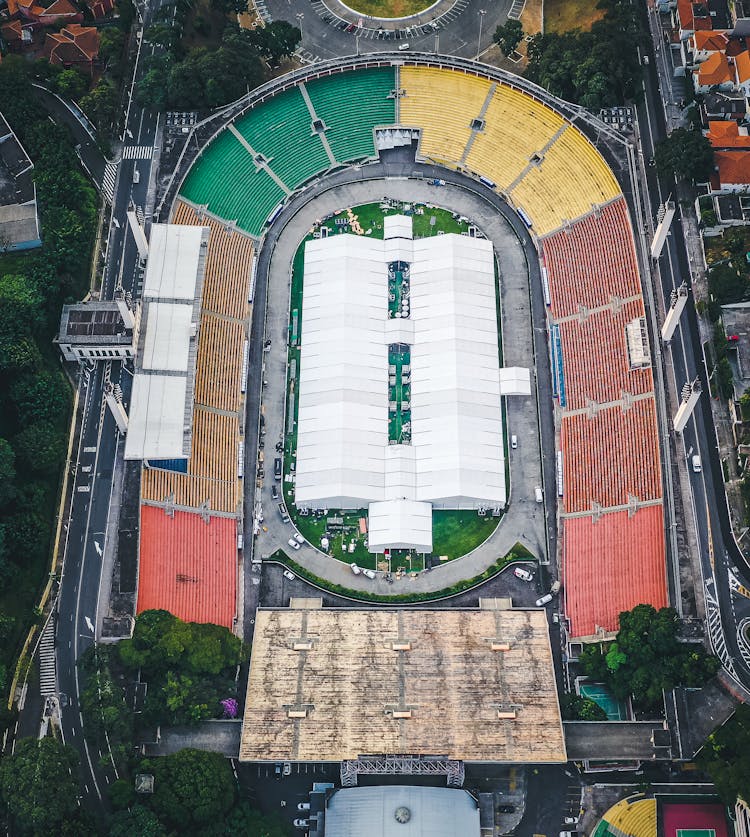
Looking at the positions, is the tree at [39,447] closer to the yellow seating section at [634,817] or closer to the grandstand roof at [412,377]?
the grandstand roof at [412,377]

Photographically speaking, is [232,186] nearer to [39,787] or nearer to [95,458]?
[95,458]

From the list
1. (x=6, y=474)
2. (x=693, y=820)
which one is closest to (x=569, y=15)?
(x=6, y=474)

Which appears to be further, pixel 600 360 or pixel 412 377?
pixel 412 377

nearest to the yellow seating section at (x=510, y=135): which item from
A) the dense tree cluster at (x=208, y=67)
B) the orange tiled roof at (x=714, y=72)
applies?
the orange tiled roof at (x=714, y=72)

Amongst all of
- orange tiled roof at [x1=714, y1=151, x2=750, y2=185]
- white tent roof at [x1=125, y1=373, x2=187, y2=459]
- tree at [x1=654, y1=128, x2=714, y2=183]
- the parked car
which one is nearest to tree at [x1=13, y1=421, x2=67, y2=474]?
white tent roof at [x1=125, y1=373, x2=187, y2=459]

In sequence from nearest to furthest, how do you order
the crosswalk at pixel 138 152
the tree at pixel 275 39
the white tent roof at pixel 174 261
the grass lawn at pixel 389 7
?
the white tent roof at pixel 174 261 → the crosswalk at pixel 138 152 → the tree at pixel 275 39 → the grass lawn at pixel 389 7

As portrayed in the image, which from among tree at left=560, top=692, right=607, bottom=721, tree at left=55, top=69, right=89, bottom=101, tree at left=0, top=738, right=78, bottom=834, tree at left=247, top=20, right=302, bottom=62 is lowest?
tree at left=0, top=738, right=78, bottom=834

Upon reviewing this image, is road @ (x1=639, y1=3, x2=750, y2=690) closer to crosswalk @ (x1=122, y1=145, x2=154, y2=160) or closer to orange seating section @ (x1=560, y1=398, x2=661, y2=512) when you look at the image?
orange seating section @ (x1=560, y1=398, x2=661, y2=512)
